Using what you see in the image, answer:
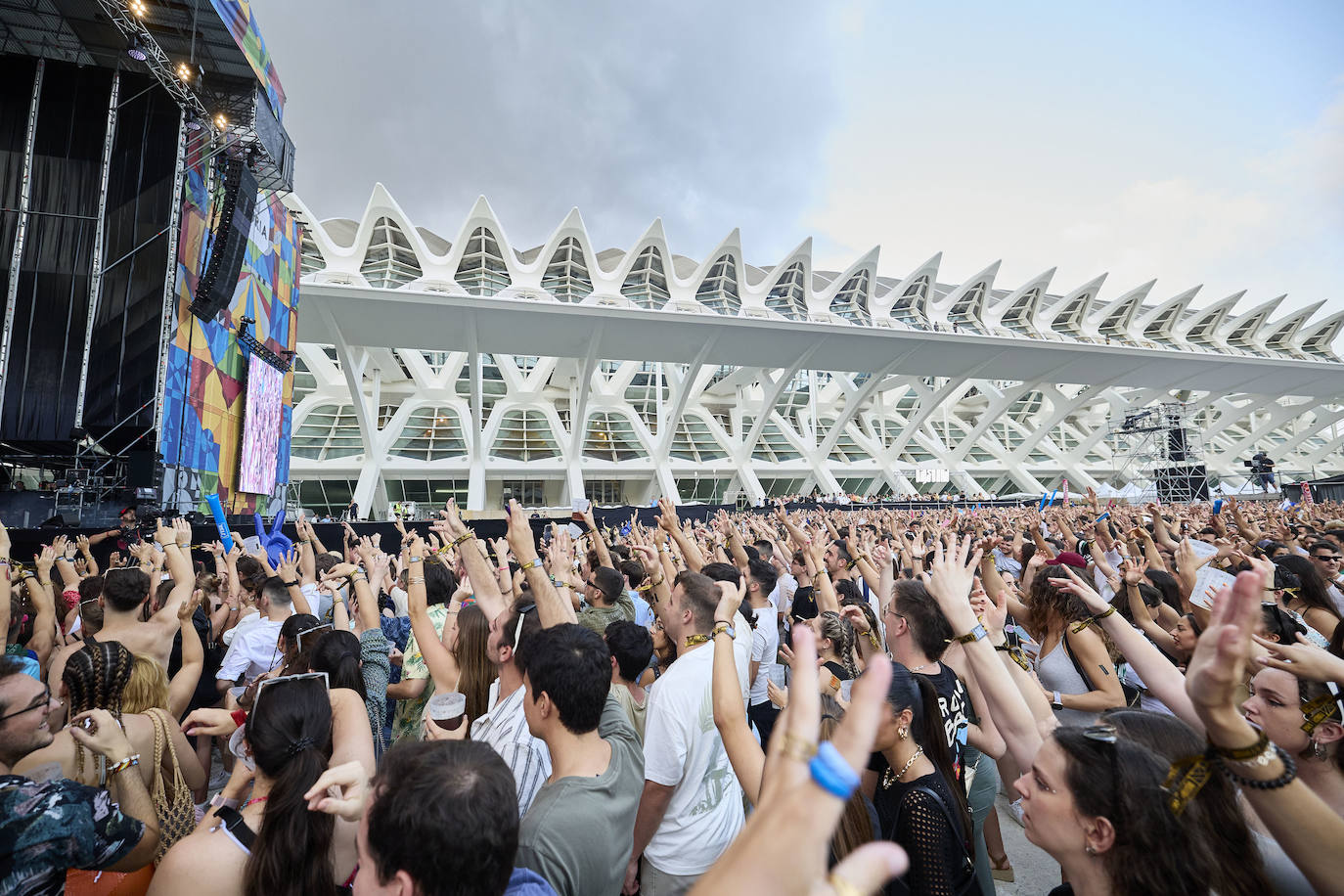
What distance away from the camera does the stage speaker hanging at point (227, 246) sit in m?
11.9

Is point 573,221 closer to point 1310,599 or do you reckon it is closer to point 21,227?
point 21,227

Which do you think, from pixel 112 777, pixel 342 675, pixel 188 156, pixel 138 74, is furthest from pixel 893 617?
pixel 138 74

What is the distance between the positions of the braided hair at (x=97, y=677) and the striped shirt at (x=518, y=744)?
4.36 feet

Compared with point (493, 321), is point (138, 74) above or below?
above

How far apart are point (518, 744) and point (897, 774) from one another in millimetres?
1220

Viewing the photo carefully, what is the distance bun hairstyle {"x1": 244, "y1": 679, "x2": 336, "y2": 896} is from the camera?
144 centimetres

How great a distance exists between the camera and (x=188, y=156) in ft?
42.0

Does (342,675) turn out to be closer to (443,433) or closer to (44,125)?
(44,125)

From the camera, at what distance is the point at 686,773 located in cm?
212

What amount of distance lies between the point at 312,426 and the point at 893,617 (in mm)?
33572

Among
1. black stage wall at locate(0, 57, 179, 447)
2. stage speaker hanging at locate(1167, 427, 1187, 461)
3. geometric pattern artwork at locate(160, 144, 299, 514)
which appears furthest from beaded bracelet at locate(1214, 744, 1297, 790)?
stage speaker hanging at locate(1167, 427, 1187, 461)

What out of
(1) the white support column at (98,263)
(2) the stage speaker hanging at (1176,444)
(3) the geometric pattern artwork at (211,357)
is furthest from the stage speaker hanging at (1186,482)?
(1) the white support column at (98,263)

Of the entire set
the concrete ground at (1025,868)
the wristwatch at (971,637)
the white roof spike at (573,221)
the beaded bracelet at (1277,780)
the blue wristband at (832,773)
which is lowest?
the concrete ground at (1025,868)

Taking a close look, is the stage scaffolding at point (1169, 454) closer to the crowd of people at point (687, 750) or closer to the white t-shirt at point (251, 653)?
the crowd of people at point (687, 750)
